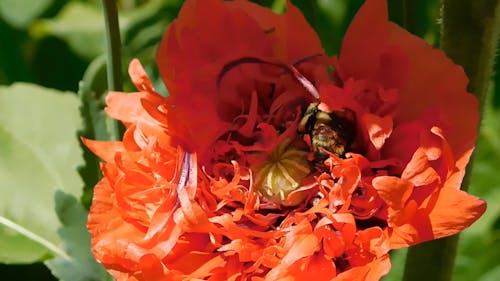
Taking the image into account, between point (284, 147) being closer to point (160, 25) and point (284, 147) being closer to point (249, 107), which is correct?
point (249, 107)

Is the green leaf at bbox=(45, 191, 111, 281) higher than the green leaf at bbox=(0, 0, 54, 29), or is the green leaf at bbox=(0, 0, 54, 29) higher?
the green leaf at bbox=(0, 0, 54, 29)

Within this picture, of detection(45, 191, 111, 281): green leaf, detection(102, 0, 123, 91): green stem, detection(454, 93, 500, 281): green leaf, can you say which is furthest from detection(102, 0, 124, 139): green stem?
detection(454, 93, 500, 281): green leaf

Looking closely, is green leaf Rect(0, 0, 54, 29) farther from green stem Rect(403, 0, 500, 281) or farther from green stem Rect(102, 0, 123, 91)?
green stem Rect(403, 0, 500, 281)

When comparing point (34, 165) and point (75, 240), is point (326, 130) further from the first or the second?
point (34, 165)

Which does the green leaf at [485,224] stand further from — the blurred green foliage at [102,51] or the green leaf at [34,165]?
the green leaf at [34,165]

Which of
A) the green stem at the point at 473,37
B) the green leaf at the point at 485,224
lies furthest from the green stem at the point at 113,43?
the green leaf at the point at 485,224

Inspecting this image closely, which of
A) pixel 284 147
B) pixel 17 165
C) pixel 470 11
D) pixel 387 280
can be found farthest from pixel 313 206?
pixel 17 165
